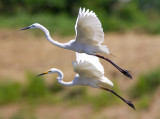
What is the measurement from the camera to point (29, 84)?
→ 22.4 metres

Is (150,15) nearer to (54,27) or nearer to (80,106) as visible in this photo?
(54,27)

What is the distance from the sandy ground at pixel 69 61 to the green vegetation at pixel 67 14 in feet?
3.01

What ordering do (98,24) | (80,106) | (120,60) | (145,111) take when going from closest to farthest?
(98,24) < (145,111) < (80,106) < (120,60)

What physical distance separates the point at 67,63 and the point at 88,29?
1602 cm

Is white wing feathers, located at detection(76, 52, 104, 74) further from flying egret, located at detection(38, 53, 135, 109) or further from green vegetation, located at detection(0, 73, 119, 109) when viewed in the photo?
green vegetation, located at detection(0, 73, 119, 109)

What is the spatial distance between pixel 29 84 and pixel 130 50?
534 cm

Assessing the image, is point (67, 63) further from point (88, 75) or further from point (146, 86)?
point (88, 75)

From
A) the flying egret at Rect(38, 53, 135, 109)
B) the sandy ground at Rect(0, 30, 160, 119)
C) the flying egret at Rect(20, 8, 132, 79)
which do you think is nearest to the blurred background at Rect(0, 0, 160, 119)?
the sandy ground at Rect(0, 30, 160, 119)

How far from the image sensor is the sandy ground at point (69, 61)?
20.3m

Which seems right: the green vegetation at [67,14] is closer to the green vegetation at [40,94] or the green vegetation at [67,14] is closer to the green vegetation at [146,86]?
the green vegetation at [40,94]

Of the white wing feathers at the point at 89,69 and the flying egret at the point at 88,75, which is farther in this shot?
the flying egret at the point at 88,75

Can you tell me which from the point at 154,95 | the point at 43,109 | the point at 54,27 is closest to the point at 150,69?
the point at 154,95

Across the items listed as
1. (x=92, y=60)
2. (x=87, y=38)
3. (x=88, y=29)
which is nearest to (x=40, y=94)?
(x=92, y=60)

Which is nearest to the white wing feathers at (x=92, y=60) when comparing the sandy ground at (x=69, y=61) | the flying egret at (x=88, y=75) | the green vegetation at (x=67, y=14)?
the flying egret at (x=88, y=75)
